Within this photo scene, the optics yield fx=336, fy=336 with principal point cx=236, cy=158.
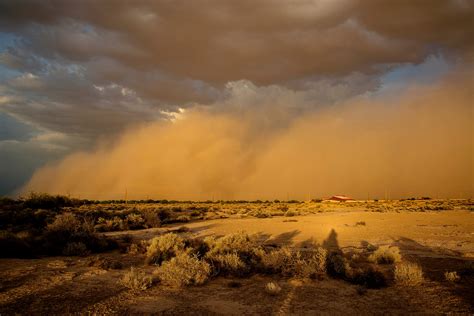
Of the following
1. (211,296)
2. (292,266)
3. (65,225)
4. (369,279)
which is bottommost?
(211,296)

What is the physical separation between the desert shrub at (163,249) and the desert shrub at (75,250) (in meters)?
2.77

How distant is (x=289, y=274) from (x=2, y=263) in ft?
32.5

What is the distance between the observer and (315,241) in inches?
726

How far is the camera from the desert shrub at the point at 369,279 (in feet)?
31.0

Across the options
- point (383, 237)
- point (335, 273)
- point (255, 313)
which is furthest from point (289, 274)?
point (383, 237)

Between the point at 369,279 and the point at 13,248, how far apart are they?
42.9 feet

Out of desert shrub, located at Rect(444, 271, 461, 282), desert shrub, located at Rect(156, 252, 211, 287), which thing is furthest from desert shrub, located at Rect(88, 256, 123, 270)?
desert shrub, located at Rect(444, 271, 461, 282)

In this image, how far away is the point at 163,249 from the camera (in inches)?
515

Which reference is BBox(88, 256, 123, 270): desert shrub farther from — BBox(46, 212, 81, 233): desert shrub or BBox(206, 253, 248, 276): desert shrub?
BBox(46, 212, 81, 233): desert shrub

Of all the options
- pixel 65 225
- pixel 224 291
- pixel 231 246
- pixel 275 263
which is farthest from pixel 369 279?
pixel 65 225

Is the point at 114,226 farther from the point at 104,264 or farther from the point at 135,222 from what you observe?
the point at 104,264

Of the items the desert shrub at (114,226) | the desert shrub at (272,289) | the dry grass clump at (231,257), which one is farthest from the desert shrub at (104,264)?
the desert shrub at (114,226)

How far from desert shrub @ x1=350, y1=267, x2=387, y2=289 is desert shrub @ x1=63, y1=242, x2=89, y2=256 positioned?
407 inches

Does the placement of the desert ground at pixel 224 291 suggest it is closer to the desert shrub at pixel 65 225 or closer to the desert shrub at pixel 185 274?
the desert shrub at pixel 185 274
